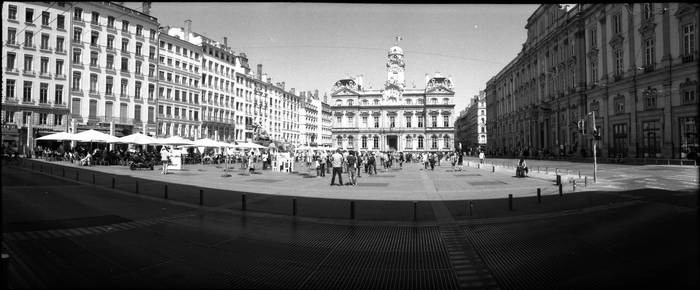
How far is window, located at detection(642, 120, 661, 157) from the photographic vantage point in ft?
125

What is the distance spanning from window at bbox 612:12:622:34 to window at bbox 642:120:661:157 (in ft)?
37.9

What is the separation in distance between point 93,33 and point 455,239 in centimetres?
5679

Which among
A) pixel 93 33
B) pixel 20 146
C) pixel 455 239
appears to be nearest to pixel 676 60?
pixel 455 239

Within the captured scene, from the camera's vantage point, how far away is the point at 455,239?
8273 millimetres

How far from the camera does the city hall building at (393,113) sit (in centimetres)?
11219

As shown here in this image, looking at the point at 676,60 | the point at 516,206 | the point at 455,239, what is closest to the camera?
the point at 455,239

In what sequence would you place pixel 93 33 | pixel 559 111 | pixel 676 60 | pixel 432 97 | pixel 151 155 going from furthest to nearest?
pixel 432 97
pixel 559 111
pixel 93 33
pixel 151 155
pixel 676 60

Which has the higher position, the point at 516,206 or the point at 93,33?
the point at 93,33

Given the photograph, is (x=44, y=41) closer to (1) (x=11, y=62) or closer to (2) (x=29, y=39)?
(2) (x=29, y=39)

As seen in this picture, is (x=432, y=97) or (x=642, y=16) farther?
(x=432, y=97)

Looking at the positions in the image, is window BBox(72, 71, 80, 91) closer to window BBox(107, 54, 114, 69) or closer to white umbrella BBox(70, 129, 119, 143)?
window BBox(107, 54, 114, 69)

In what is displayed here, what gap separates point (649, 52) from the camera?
38.6 meters

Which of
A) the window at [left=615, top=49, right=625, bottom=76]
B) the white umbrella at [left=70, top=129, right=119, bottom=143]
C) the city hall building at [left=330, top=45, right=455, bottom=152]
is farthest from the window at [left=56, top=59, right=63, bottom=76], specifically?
the city hall building at [left=330, top=45, right=455, bottom=152]

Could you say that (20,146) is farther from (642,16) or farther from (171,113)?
(642,16)
